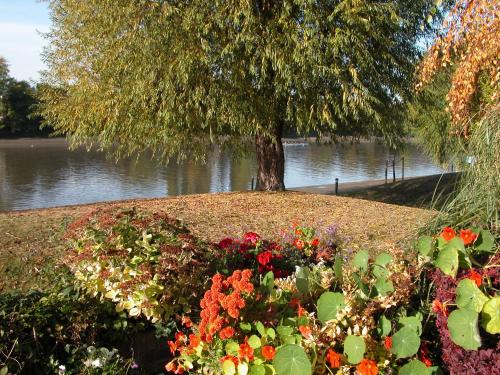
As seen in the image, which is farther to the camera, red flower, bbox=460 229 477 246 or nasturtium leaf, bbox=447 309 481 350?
red flower, bbox=460 229 477 246

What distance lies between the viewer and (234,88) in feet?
36.2

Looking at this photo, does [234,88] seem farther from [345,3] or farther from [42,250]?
[42,250]

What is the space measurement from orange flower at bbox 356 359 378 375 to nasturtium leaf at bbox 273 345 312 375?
0.92 feet

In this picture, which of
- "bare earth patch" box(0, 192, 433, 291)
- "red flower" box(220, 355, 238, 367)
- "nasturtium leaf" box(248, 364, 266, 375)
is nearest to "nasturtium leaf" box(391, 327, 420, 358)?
"nasturtium leaf" box(248, 364, 266, 375)

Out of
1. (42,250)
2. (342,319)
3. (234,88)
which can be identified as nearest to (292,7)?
(234,88)

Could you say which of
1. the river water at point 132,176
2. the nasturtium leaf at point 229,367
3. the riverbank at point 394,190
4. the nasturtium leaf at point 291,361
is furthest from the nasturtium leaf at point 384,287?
the riverbank at point 394,190

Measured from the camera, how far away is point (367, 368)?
2.56 m

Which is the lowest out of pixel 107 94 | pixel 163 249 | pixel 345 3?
pixel 163 249

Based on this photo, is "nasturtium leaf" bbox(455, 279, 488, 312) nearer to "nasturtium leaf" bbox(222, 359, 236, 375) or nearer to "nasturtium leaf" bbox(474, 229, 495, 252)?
"nasturtium leaf" bbox(474, 229, 495, 252)

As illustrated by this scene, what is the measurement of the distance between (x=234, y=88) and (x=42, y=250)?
6041mm

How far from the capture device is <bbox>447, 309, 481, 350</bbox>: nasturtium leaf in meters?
2.49

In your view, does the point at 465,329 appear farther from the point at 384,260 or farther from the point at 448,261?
the point at 384,260

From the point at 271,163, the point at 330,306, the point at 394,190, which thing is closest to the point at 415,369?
the point at 330,306

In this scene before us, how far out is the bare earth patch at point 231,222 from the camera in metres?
5.55
